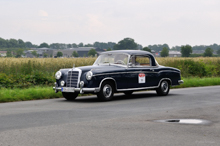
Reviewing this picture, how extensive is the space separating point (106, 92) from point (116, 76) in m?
0.66

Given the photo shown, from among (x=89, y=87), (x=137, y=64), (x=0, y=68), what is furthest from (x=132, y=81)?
(x=0, y=68)

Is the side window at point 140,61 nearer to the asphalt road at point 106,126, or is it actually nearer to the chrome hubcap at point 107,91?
the chrome hubcap at point 107,91

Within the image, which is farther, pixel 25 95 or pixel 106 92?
pixel 25 95

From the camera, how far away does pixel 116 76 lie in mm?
12656

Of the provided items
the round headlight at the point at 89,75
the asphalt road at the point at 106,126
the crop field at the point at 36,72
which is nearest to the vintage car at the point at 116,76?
the round headlight at the point at 89,75

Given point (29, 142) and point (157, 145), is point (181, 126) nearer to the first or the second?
point (157, 145)

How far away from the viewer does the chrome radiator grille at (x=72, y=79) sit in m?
12.3

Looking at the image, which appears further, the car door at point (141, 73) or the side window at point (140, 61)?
the side window at point (140, 61)

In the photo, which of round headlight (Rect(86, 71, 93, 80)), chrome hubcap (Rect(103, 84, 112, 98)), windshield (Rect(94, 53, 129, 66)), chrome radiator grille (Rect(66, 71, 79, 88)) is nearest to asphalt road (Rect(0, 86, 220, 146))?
round headlight (Rect(86, 71, 93, 80))

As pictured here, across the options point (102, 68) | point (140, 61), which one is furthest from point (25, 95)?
point (140, 61)

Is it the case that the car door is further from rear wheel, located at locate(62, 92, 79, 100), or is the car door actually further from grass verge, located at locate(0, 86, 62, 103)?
grass verge, located at locate(0, 86, 62, 103)

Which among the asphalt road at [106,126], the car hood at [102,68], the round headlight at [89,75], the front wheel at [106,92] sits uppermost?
the car hood at [102,68]

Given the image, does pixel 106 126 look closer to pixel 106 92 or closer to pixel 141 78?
pixel 106 92

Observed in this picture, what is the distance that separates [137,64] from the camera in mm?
13789
